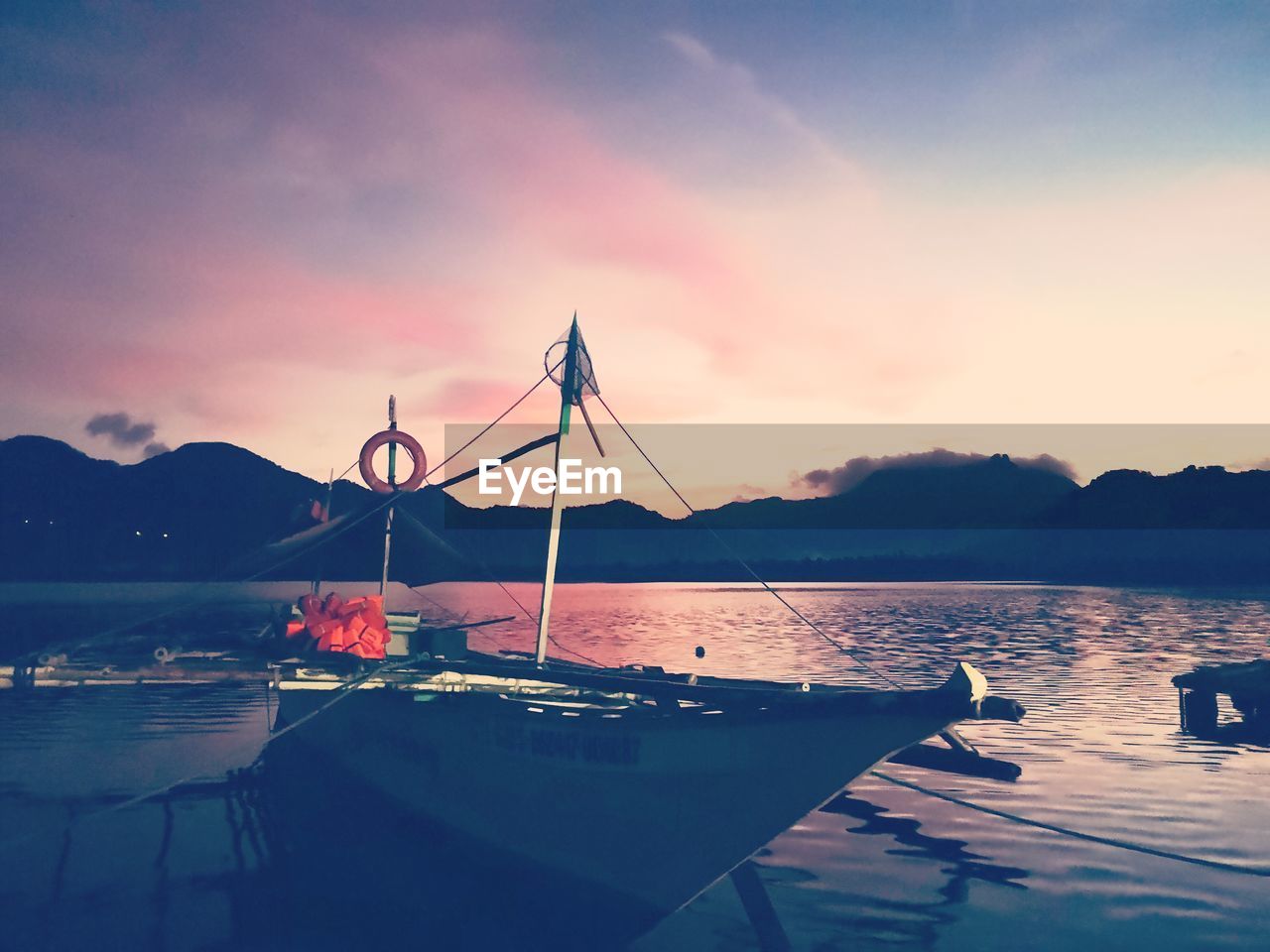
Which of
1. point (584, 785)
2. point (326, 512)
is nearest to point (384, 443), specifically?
point (326, 512)

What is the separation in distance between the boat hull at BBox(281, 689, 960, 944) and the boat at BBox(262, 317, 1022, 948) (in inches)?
0.7

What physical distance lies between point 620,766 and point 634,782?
25 centimetres

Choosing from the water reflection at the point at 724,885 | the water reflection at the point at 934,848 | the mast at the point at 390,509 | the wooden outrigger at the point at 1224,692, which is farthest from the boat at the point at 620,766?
the wooden outrigger at the point at 1224,692

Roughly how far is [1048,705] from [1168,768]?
8580 millimetres

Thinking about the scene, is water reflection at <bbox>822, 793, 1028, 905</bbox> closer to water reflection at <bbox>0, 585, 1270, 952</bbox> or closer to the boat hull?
water reflection at <bbox>0, 585, 1270, 952</bbox>

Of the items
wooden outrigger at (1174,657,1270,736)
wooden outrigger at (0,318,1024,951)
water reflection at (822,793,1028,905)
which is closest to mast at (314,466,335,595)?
wooden outrigger at (0,318,1024,951)

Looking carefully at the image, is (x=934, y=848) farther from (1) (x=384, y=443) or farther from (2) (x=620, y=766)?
(1) (x=384, y=443)

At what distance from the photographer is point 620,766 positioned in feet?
33.3

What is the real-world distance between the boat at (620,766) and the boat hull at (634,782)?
0.02 m

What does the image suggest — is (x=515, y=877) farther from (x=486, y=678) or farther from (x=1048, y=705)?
(x=1048, y=705)

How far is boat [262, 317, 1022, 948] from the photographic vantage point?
9211 mm

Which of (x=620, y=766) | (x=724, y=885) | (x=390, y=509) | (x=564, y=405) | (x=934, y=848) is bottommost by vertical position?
(x=724, y=885)

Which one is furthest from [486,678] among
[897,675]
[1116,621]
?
[1116,621]

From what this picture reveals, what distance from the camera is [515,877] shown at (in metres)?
12.2
